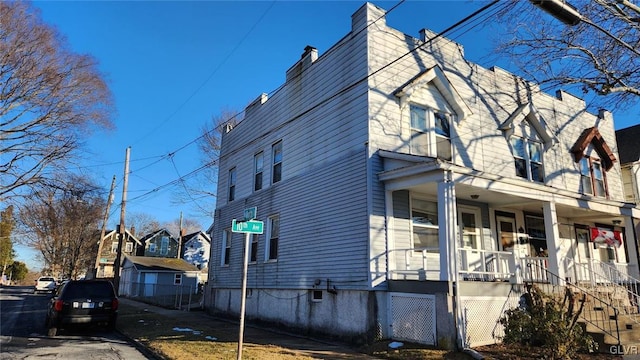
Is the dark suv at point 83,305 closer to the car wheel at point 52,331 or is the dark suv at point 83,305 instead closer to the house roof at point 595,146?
the car wheel at point 52,331

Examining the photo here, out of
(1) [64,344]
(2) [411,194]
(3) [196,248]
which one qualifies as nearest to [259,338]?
(1) [64,344]

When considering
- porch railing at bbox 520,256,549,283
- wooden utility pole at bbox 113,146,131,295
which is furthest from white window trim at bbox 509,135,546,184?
wooden utility pole at bbox 113,146,131,295

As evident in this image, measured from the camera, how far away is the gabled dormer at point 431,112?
508 inches

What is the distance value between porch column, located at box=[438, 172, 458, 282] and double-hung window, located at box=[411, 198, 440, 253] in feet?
7.15

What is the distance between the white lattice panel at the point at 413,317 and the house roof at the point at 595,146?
39.1ft

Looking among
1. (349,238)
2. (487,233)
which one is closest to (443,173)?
(349,238)

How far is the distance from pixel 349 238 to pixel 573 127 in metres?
12.6

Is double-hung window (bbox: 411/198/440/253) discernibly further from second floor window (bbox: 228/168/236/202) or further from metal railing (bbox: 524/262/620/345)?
second floor window (bbox: 228/168/236/202)

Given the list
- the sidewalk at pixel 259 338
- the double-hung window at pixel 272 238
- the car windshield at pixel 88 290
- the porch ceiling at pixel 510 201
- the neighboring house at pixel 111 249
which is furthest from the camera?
the neighboring house at pixel 111 249

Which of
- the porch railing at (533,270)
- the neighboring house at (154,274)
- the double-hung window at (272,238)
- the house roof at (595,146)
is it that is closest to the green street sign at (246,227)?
the porch railing at (533,270)

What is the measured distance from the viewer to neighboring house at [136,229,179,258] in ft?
188

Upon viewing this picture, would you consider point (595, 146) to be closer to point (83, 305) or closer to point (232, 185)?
point (232, 185)

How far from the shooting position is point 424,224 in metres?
12.4

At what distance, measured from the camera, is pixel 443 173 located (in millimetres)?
10078
